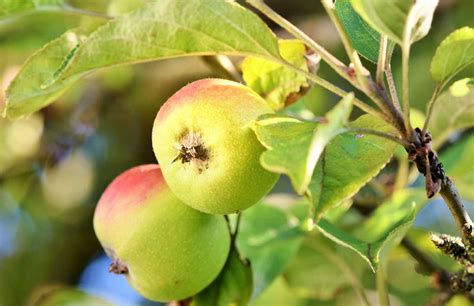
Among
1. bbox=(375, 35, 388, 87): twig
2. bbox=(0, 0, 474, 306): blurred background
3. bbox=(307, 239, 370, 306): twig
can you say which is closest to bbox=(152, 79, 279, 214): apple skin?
bbox=(375, 35, 388, 87): twig

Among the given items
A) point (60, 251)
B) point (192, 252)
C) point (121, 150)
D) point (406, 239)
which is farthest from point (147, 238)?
point (121, 150)

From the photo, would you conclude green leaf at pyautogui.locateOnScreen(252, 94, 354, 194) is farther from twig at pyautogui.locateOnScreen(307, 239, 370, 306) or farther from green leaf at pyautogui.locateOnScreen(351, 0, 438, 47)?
twig at pyautogui.locateOnScreen(307, 239, 370, 306)

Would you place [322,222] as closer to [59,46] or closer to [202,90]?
[202,90]

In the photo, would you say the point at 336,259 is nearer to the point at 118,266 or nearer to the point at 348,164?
the point at 118,266

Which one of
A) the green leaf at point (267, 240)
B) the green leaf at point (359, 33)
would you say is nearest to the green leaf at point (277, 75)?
the green leaf at point (359, 33)

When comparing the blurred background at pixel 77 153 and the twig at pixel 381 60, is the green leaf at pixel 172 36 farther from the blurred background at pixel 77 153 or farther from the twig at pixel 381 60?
the blurred background at pixel 77 153

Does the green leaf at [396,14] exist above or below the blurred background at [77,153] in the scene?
above
